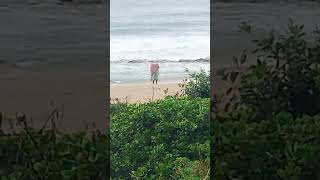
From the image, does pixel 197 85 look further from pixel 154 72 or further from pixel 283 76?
pixel 283 76

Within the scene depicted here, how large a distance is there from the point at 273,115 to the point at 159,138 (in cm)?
48

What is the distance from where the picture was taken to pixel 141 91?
91.0 inches

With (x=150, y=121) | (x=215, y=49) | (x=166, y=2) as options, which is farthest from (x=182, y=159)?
(x=166, y=2)

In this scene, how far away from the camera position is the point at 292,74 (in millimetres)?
2031

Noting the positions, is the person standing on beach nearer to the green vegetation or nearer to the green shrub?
the green vegetation

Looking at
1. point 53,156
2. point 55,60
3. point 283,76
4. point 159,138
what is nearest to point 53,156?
point 53,156

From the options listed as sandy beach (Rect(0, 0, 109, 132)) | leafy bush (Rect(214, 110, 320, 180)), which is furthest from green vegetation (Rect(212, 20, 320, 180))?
sandy beach (Rect(0, 0, 109, 132))

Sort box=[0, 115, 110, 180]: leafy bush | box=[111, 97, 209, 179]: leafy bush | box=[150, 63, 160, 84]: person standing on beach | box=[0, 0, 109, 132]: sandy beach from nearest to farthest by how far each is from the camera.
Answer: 1. box=[0, 115, 110, 180]: leafy bush
2. box=[0, 0, 109, 132]: sandy beach
3. box=[111, 97, 209, 179]: leafy bush
4. box=[150, 63, 160, 84]: person standing on beach

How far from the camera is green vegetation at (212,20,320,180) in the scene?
1.73m

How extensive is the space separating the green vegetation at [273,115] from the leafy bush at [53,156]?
0.31 metres

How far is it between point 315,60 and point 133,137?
616 millimetres

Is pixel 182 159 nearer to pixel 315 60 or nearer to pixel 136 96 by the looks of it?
pixel 136 96

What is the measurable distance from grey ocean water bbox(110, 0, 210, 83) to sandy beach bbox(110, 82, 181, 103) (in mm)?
22

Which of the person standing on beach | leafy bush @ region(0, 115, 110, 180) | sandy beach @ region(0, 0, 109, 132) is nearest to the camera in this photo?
leafy bush @ region(0, 115, 110, 180)
